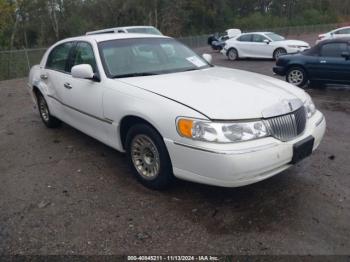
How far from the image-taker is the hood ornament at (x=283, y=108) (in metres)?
3.72

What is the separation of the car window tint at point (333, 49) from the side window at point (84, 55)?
23.4 ft

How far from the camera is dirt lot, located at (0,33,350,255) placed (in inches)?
132

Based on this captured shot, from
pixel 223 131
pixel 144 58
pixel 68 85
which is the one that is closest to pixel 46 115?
pixel 68 85

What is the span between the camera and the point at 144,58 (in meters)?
4.96

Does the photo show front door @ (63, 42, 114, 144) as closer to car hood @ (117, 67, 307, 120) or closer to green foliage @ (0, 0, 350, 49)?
car hood @ (117, 67, 307, 120)

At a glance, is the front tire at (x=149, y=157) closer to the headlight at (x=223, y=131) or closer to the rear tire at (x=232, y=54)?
the headlight at (x=223, y=131)

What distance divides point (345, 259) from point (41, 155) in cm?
422

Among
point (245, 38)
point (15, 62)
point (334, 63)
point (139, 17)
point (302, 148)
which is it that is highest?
point (139, 17)

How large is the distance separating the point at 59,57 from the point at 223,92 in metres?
3.17

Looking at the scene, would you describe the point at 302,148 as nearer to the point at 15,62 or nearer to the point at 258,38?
the point at 15,62

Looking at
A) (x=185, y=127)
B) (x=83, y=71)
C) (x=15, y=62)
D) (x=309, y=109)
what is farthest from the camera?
(x=15, y=62)

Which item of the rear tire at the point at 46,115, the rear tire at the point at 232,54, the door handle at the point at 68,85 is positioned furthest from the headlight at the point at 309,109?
the rear tire at the point at 232,54

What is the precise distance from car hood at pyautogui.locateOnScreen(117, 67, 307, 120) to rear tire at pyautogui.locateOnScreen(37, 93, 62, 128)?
2694mm

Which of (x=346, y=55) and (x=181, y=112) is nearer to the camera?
(x=181, y=112)
